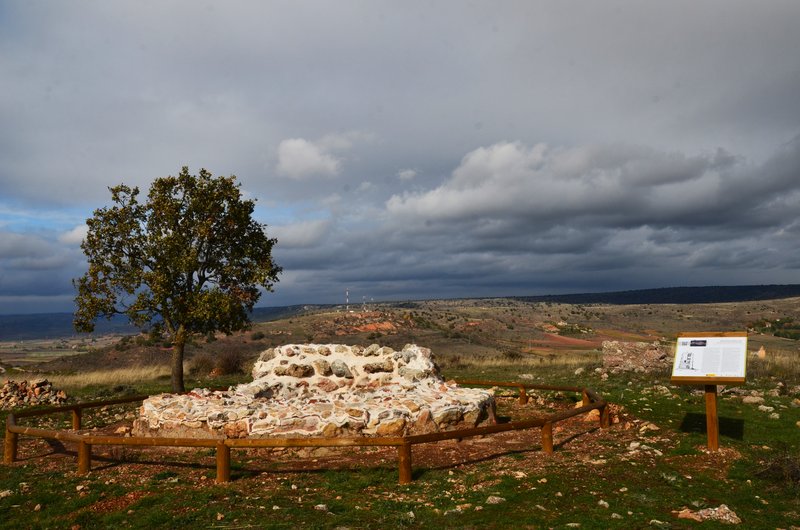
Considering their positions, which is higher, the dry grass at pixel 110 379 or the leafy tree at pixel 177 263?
the leafy tree at pixel 177 263

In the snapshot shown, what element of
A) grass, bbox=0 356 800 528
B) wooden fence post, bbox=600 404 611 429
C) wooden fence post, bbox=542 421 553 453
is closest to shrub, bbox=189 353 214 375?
grass, bbox=0 356 800 528

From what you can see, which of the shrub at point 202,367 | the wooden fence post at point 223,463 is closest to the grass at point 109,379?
the shrub at point 202,367

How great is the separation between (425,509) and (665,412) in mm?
10167

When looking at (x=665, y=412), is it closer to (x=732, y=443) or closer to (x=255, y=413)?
(x=732, y=443)

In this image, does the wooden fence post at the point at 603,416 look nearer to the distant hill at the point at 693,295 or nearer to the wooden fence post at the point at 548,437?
the wooden fence post at the point at 548,437

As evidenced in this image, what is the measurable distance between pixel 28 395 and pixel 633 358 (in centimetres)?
2568

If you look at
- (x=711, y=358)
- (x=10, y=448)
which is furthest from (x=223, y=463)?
(x=711, y=358)

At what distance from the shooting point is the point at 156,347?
52156 mm

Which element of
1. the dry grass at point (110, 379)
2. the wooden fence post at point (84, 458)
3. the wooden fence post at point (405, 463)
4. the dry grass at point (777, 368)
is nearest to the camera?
the wooden fence post at point (405, 463)

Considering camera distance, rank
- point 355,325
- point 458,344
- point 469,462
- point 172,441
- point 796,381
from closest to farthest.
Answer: point 172,441, point 469,462, point 796,381, point 458,344, point 355,325

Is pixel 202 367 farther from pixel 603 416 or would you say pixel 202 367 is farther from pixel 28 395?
pixel 603 416

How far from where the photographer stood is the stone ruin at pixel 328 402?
11.9m

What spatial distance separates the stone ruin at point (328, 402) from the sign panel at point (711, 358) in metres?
4.59

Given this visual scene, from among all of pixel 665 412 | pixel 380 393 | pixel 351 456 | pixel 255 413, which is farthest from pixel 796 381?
pixel 255 413
